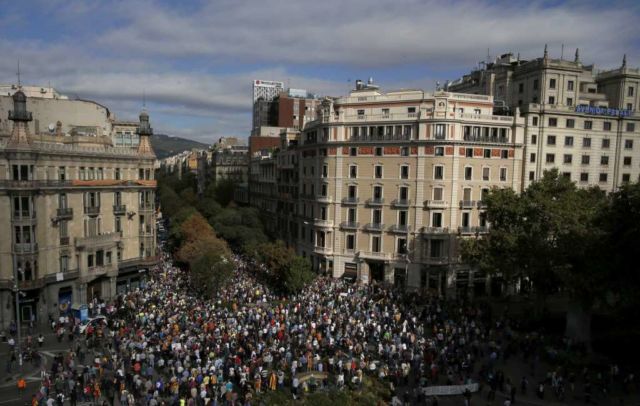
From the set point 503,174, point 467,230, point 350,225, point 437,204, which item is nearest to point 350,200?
point 350,225

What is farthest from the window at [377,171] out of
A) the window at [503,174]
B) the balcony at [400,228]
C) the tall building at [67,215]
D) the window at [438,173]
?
the tall building at [67,215]

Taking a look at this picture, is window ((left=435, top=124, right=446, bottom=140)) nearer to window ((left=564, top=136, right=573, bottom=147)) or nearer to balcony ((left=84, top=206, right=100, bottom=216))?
window ((left=564, top=136, right=573, bottom=147))

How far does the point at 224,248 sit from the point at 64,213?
53.8ft

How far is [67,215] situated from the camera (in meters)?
45.4

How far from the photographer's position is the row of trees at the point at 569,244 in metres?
30.8

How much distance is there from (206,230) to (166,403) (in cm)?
3956

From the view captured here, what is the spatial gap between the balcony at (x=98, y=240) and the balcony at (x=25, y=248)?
4.26 metres

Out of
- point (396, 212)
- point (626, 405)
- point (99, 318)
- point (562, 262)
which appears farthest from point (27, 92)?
point (626, 405)

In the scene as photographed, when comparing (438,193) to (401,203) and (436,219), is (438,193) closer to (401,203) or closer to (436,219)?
(436,219)

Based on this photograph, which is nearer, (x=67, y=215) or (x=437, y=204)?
(x=67, y=215)

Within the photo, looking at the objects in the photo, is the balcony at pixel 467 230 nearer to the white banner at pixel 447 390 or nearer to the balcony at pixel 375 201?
the balcony at pixel 375 201

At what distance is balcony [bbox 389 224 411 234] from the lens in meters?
54.2

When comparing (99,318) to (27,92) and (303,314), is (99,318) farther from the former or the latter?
(27,92)

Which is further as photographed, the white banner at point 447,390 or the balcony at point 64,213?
the balcony at point 64,213
